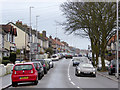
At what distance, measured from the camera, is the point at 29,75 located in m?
17.7

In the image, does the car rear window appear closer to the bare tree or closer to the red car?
the red car

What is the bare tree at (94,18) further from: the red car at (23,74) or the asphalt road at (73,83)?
the red car at (23,74)

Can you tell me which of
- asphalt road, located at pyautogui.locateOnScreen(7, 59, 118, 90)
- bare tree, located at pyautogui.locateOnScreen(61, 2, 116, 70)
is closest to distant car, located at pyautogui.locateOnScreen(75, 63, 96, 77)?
asphalt road, located at pyautogui.locateOnScreen(7, 59, 118, 90)

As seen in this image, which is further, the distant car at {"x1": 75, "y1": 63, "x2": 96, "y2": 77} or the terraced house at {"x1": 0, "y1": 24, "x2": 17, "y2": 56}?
the terraced house at {"x1": 0, "y1": 24, "x2": 17, "y2": 56}

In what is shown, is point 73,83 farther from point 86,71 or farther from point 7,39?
point 7,39

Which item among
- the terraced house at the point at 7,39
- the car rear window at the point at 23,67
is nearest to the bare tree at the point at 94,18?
the terraced house at the point at 7,39

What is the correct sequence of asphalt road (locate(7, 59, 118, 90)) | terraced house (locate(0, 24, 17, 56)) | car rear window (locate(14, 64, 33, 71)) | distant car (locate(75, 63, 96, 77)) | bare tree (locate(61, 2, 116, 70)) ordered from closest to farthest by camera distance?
asphalt road (locate(7, 59, 118, 90)), car rear window (locate(14, 64, 33, 71)), distant car (locate(75, 63, 96, 77)), bare tree (locate(61, 2, 116, 70)), terraced house (locate(0, 24, 17, 56))

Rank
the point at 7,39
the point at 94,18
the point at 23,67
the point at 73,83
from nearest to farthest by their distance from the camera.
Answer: the point at 23,67
the point at 73,83
the point at 94,18
the point at 7,39

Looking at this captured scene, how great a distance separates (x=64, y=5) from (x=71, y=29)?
3.59 meters

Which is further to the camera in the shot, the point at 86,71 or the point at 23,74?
the point at 86,71

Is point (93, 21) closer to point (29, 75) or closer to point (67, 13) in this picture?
point (67, 13)

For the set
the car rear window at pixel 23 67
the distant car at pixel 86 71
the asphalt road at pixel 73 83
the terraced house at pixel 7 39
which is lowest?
the asphalt road at pixel 73 83

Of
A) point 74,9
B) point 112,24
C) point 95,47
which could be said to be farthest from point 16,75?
point 95,47

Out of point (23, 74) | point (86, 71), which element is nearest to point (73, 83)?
point (23, 74)
